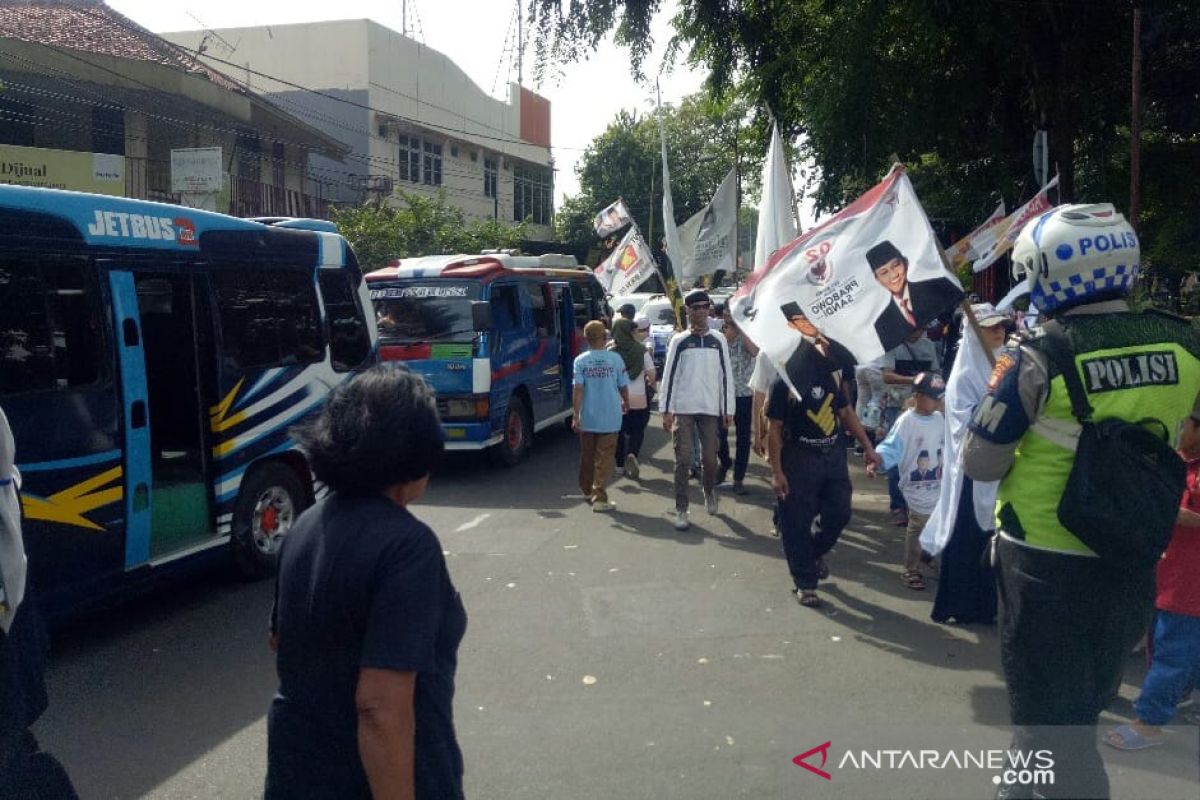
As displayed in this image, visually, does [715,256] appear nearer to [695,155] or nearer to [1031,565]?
[1031,565]

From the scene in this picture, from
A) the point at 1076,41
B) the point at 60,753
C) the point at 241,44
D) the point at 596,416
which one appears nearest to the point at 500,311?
the point at 596,416

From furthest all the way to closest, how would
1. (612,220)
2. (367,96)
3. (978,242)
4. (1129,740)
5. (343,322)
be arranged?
(367,96) → (612,220) → (978,242) → (343,322) → (1129,740)

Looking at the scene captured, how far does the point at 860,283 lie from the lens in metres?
5.38

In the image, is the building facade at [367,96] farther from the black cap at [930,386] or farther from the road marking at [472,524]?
the black cap at [930,386]

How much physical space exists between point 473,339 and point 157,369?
4.39 metres

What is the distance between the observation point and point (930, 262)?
527cm

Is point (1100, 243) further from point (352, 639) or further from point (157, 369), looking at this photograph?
point (157, 369)

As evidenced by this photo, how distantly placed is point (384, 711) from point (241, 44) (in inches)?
1438

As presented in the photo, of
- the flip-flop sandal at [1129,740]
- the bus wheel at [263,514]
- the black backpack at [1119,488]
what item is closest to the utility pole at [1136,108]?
the flip-flop sandal at [1129,740]

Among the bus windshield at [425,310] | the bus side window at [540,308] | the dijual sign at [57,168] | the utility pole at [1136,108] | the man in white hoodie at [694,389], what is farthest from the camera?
the dijual sign at [57,168]

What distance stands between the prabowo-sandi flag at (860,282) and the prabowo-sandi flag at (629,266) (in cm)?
999

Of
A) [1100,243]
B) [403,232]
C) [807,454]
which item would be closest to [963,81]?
[807,454]

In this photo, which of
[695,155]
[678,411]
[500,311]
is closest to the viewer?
[678,411]

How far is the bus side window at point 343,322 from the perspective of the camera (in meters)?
8.29
